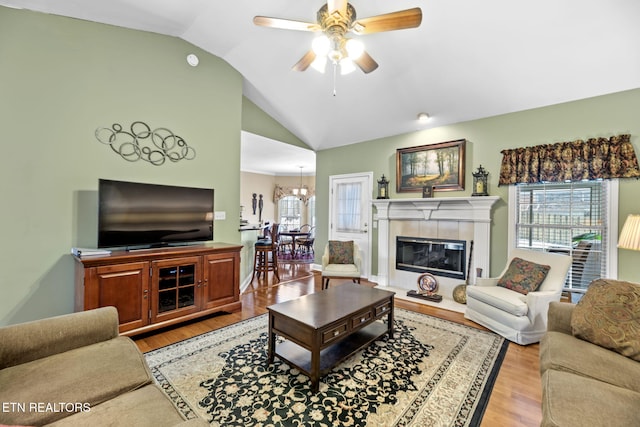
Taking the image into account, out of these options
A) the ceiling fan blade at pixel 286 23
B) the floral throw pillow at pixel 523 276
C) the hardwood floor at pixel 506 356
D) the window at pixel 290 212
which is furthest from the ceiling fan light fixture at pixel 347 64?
the window at pixel 290 212

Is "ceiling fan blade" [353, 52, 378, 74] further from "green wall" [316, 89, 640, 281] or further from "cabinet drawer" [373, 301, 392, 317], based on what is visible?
"green wall" [316, 89, 640, 281]

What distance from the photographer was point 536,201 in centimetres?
367

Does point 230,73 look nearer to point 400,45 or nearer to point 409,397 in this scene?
point 400,45

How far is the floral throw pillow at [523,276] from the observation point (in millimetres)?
2982

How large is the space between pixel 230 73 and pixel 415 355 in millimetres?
4283

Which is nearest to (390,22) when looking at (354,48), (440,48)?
(354,48)

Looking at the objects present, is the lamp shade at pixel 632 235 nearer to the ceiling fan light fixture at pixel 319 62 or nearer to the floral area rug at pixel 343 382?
the floral area rug at pixel 343 382

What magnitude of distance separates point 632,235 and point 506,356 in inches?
61.0

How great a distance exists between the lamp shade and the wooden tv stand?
396cm

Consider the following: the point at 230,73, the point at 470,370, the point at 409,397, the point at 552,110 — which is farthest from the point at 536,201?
the point at 230,73

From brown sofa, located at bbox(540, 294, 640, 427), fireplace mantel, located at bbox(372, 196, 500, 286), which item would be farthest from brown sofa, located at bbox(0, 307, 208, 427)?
fireplace mantel, located at bbox(372, 196, 500, 286)

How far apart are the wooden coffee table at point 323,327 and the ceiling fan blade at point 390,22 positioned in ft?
7.52

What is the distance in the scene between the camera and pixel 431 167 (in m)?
4.50

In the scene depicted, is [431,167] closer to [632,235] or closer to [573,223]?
[573,223]
